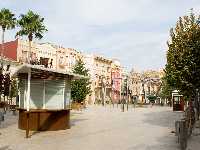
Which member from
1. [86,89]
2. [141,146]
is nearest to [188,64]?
[141,146]

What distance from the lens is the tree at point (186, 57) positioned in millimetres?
21375

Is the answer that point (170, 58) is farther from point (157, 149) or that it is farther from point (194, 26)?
point (157, 149)

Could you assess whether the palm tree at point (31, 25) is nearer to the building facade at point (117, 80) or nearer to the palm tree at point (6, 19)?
the palm tree at point (6, 19)

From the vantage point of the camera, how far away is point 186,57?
70.4 ft

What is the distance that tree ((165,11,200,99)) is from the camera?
21.4m

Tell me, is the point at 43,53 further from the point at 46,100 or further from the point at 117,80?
the point at 46,100

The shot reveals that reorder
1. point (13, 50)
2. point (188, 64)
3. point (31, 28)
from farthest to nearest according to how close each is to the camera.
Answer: point (13, 50), point (31, 28), point (188, 64)

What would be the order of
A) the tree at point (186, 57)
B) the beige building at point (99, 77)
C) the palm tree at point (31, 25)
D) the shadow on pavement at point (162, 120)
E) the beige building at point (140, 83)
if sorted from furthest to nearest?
1. the beige building at point (140, 83)
2. the beige building at point (99, 77)
3. the palm tree at point (31, 25)
4. the shadow on pavement at point (162, 120)
5. the tree at point (186, 57)

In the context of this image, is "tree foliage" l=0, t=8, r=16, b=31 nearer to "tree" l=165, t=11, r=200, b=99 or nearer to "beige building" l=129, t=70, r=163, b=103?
"tree" l=165, t=11, r=200, b=99

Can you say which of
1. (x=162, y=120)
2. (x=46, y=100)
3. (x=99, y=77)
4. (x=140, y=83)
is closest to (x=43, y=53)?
(x=99, y=77)

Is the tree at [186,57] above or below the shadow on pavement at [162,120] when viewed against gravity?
above

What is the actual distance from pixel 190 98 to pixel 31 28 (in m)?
34.6

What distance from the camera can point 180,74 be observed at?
848 inches

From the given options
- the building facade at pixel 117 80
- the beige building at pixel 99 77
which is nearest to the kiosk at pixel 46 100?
the beige building at pixel 99 77
